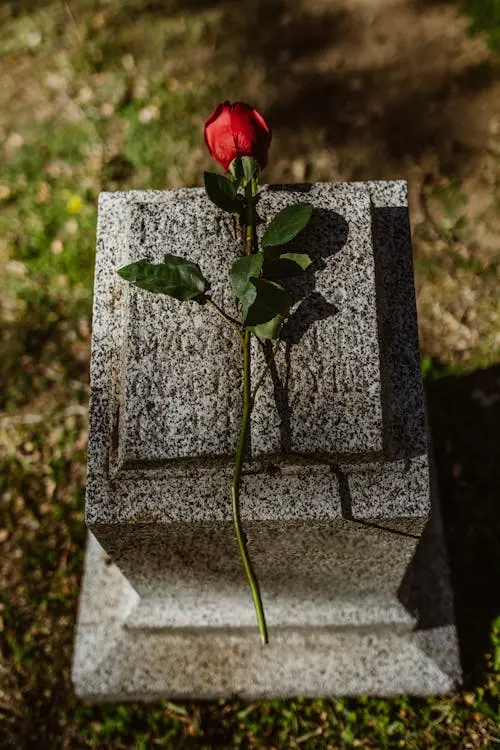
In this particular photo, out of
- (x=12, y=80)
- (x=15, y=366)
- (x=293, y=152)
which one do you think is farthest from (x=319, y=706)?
(x=12, y=80)

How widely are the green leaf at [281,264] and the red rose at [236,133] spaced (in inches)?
8.2

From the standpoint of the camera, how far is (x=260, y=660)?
245 cm

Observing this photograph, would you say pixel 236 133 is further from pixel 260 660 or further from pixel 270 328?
pixel 260 660

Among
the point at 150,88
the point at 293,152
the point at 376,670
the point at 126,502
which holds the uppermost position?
the point at 150,88

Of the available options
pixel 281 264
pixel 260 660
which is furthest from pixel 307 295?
pixel 260 660

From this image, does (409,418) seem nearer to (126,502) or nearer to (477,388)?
(126,502)

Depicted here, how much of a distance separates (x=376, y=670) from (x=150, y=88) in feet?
10.8

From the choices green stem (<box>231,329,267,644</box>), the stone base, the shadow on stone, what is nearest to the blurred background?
the stone base

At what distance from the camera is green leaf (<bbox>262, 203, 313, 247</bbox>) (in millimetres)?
1583

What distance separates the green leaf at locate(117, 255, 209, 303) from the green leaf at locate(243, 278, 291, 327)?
0.44 ft

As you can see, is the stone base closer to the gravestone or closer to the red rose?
the gravestone

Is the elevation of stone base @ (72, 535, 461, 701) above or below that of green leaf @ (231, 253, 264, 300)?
below

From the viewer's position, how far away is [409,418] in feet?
5.54

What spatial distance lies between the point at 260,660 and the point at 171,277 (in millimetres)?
1495
